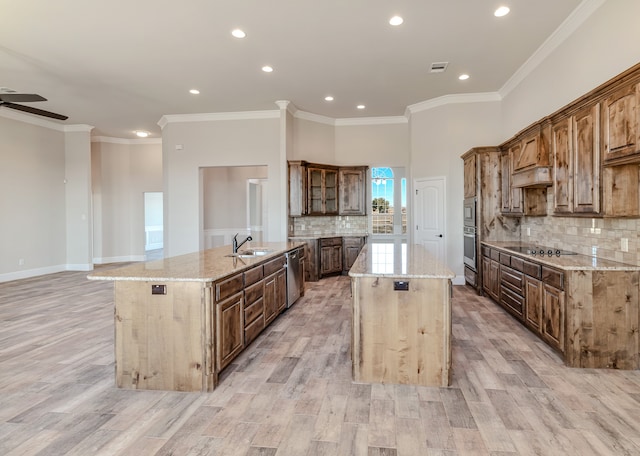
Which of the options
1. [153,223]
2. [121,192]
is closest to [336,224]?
[121,192]

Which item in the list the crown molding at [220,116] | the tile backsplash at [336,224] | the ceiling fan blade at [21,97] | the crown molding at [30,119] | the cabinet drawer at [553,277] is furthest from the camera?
the tile backsplash at [336,224]

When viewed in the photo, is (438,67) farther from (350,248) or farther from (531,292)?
(350,248)

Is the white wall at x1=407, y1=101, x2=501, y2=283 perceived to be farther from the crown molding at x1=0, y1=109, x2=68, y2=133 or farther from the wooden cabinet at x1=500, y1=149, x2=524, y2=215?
the crown molding at x1=0, y1=109, x2=68, y2=133

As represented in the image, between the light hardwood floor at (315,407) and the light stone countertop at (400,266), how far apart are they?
0.86 meters

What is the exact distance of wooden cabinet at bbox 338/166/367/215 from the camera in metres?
7.59

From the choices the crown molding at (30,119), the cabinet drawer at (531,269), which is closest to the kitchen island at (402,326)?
the cabinet drawer at (531,269)

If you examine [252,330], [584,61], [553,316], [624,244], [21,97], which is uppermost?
[584,61]

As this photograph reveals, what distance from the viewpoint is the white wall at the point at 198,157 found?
23.4ft

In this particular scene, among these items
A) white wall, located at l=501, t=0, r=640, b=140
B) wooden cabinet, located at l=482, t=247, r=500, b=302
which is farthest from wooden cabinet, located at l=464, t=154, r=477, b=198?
wooden cabinet, located at l=482, t=247, r=500, b=302

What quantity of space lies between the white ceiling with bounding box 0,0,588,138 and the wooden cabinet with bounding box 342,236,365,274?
107 inches

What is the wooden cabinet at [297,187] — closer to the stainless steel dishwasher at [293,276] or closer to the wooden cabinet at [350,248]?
the wooden cabinet at [350,248]

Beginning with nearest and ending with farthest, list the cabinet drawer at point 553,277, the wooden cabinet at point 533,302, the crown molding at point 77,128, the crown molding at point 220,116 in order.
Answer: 1. the cabinet drawer at point 553,277
2. the wooden cabinet at point 533,302
3. the crown molding at point 220,116
4. the crown molding at point 77,128

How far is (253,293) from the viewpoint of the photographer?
342cm

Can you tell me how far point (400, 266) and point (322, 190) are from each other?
458 centimetres
